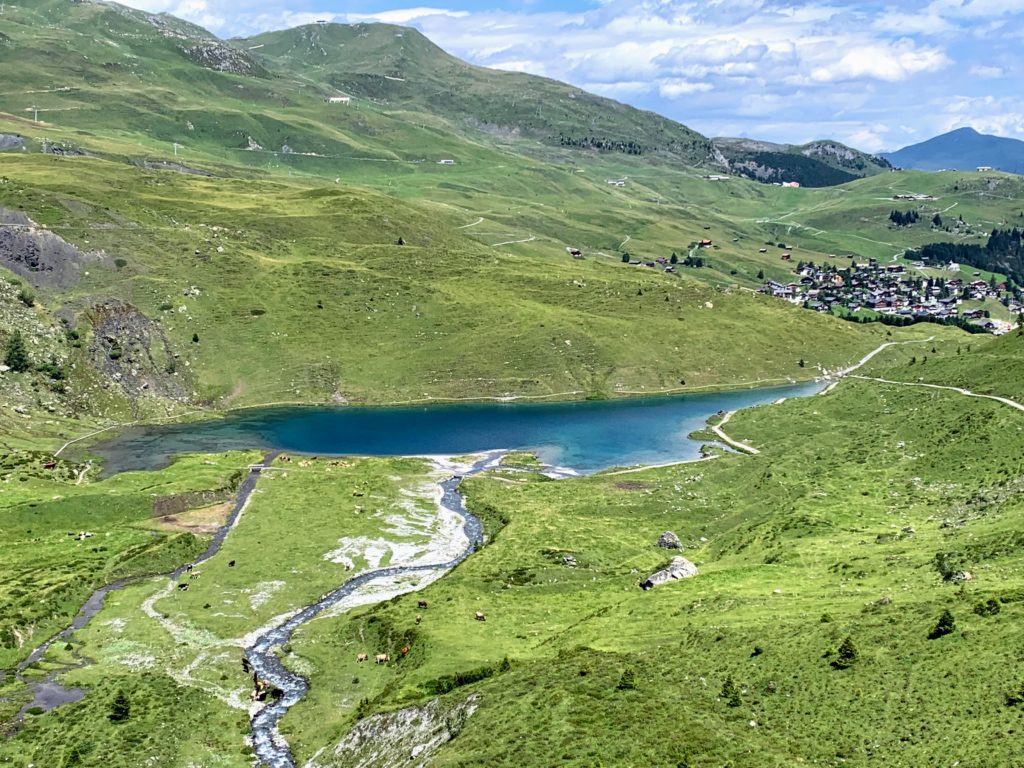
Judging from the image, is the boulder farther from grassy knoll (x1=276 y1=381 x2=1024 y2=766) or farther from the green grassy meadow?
the green grassy meadow

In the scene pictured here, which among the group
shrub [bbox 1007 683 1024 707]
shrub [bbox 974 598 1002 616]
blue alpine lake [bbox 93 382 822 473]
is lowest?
blue alpine lake [bbox 93 382 822 473]

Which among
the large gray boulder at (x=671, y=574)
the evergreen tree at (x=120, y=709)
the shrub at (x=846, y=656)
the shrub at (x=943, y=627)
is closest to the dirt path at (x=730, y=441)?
the large gray boulder at (x=671, y=574)

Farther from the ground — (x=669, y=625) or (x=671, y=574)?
(x=669, y=625)

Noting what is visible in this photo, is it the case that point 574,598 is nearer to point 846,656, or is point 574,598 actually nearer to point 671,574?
point 671,574

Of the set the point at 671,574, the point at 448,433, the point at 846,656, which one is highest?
the point at 846,656

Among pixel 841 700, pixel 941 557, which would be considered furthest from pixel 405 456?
pixel 841 700

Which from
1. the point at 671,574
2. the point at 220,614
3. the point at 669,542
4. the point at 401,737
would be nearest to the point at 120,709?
the point at 220,614

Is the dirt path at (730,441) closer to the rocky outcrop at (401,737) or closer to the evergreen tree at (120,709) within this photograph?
the rocky outcrop at (401,737)

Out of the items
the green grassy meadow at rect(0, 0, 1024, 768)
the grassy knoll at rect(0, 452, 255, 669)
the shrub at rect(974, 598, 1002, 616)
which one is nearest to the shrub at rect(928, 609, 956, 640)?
the green grassy meadow at rect(0, 0, 1024, 768)
